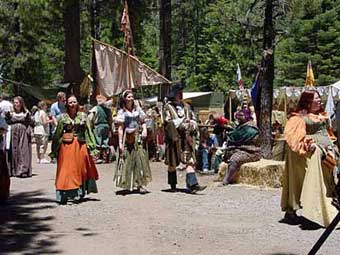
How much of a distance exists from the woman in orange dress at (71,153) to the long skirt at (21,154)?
371 centimetres

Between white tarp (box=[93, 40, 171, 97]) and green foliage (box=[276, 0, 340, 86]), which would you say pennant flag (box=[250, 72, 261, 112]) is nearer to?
white tarp (box=[93, 40, 171, 97])

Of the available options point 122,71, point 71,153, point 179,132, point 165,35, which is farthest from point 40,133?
point 71,153

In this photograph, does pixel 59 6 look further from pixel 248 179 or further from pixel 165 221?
pixel 165 221

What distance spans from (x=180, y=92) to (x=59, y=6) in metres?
12.8

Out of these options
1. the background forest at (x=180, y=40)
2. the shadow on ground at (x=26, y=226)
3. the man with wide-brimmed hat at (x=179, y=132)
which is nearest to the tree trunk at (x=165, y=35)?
the background forest at (x=180, y=40)

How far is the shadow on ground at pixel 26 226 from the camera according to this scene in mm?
7270

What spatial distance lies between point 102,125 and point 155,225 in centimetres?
900

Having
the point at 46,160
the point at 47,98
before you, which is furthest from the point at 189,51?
the point at 46,160

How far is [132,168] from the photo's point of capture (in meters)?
11.1

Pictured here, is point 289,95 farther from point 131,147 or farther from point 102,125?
point 131,147

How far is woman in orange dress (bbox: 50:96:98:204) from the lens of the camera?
1020 cm

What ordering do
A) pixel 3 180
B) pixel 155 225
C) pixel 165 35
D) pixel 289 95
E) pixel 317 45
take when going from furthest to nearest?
pixel 317 45, pixel 289 95, pixel 165 35, pixel 3 180, pixel 155 225

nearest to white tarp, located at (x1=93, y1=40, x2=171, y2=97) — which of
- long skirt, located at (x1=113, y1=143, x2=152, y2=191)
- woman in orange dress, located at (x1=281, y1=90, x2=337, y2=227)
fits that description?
long skirt, located at (x1=113, y1=143, x2=152, y2=191)

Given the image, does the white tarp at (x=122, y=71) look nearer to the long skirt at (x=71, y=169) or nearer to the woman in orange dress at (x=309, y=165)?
the long skirt at (x=71, y=169)
